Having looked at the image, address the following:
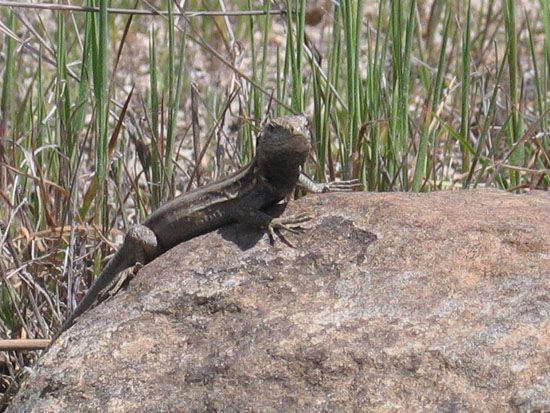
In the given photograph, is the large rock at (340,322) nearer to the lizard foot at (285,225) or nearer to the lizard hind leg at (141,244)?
the lizard foot at (285,225)

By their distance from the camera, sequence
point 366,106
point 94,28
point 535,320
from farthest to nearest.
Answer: point 366,106 < point 94,28 < point 535,320

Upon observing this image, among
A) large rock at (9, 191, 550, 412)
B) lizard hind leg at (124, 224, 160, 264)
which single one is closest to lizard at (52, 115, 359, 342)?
lizard hind leg at (124, 224, 160, 264)

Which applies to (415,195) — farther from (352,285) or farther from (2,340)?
(2,340)

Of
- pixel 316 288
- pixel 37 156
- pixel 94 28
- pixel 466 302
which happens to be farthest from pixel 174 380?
pixel 37 156

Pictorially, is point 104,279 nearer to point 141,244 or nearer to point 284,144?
point 141,244

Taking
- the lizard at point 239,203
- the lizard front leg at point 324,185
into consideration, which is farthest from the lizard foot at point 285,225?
the lizard front leg at point 324,185

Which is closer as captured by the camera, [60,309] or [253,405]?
[253,405]

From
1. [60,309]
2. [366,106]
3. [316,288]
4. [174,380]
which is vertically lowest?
[60,309]
